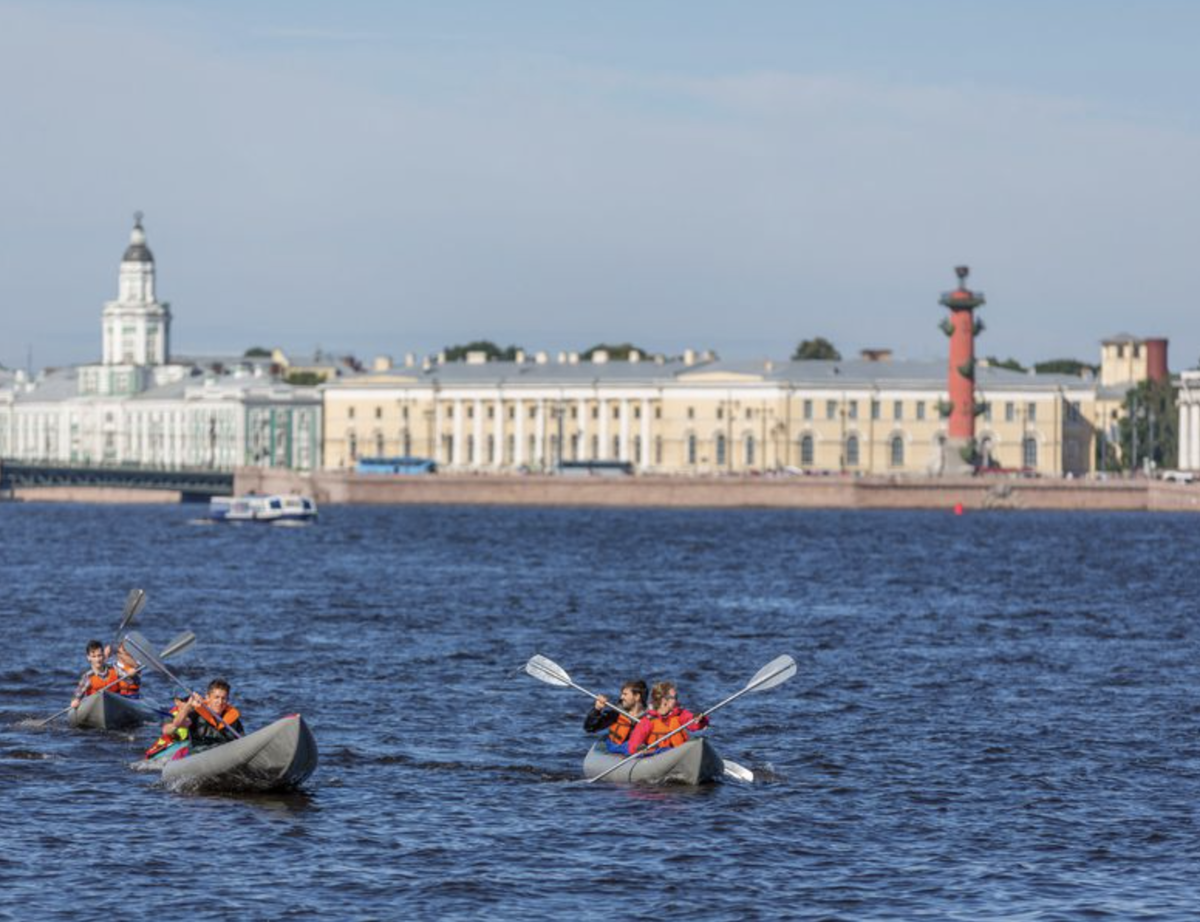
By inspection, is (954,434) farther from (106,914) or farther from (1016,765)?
(106,914)

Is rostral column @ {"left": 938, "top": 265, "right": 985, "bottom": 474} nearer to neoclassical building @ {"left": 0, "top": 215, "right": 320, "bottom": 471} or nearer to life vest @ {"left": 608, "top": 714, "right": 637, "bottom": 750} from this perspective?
neoclassical building @ {"left": 0, "top": 215, "right": 320, "bottom": 471}

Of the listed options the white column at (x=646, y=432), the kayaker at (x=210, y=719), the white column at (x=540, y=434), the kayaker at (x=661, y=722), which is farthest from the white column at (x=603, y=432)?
the kayaker at (x=210, y=719)

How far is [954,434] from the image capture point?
13788 cm

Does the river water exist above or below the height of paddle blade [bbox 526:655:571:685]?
below

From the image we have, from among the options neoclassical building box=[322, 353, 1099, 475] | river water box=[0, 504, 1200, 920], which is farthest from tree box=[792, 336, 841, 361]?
river water box=[0, 504, 1200, 920]

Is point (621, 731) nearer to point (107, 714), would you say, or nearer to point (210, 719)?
point (210, 719)

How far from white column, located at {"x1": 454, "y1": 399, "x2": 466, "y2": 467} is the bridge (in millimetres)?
13959

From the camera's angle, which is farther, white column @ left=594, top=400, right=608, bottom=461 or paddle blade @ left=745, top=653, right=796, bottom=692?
white column @ left=594, top=400, right=608, bottom=461

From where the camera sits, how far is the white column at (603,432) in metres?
160

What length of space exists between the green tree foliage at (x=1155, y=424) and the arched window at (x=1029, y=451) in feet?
15.7

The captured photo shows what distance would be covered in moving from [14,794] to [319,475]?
120m

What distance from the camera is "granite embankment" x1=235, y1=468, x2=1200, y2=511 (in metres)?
132

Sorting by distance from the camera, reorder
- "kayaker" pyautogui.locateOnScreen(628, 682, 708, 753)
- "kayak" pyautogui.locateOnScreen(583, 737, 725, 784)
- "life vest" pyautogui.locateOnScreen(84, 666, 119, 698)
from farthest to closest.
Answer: "life vest" pyautogui.locateOnScreen(84, 666, 119, 698)
"kayaker" pyautogui.locateOnScreen(628, 682, 708, 753)
"kayak" pyautogui.locateOnScreen(583, 737, 725, 784)

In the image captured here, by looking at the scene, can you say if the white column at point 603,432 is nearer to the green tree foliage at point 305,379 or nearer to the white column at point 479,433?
the white column at point 479,433
